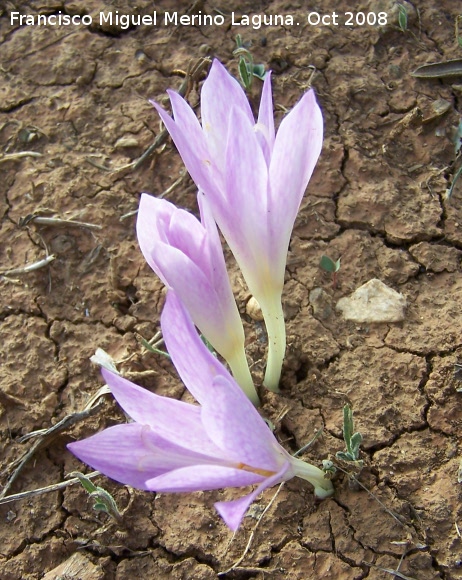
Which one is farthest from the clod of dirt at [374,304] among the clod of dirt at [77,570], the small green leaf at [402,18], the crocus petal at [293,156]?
the small green leaf at [402,18]

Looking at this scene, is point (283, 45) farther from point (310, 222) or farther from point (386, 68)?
point (310, 222)

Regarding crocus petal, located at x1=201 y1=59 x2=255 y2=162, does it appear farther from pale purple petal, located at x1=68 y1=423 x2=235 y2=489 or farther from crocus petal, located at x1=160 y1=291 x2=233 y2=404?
pale purple petal, located at x1=68 y1=423 x2=235 y2=489

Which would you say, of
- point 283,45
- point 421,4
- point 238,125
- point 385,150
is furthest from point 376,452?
point 421,4

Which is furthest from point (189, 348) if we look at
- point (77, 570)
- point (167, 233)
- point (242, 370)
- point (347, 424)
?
point (77, 570)

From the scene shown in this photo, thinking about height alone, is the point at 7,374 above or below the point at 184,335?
below

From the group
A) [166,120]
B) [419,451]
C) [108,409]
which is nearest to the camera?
[166,120]

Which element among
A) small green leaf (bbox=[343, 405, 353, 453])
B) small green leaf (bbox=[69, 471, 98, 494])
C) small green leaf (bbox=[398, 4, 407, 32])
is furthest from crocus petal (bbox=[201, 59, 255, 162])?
small green leaf (bbox=[398, 4, 407, 32])

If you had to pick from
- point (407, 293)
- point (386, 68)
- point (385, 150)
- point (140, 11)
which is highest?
point (140, 11)
